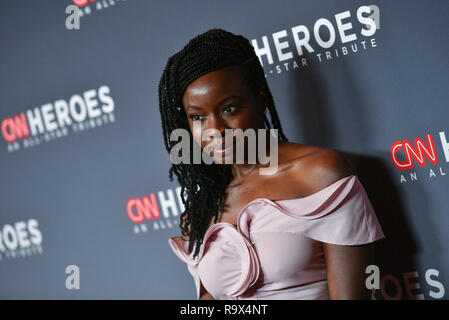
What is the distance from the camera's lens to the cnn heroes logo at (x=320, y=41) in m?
1.22

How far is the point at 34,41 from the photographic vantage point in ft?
5.38

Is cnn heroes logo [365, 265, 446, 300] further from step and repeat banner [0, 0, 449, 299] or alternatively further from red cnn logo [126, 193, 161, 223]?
red cnn logo [126, 193, 161, 223]

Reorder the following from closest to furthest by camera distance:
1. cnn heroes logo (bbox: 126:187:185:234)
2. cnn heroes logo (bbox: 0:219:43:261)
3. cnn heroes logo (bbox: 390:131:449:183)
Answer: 1. cnn heroes logo (bbox: 390:131:449:183)
2. cnn heroes logo (bbox: 126:187:185:234)
3. cnn heroes logo (bbox: 0:219:43:261)

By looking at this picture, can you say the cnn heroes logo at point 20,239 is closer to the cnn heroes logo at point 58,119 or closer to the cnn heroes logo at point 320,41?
the cnn heroes logo at point 58,119

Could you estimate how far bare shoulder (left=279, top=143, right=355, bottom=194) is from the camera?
106cm

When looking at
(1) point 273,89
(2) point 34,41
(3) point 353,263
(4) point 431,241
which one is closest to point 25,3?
(2) point 34,41

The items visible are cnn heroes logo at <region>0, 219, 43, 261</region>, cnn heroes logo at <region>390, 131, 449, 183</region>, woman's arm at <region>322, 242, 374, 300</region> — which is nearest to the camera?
woman's arm at <region>322, 242, 374, 300</region>

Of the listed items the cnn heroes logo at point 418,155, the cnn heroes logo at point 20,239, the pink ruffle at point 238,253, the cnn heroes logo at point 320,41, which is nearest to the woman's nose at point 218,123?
the pink ruffle at point 238,253

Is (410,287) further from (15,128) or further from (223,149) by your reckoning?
(15,128)

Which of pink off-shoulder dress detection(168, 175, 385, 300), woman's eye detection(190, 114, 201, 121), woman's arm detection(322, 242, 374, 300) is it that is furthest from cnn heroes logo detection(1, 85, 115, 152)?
woman's arm detection(322, 242, 374, 300)

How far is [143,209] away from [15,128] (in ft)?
1.85

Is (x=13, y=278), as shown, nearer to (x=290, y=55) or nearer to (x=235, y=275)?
(x=235, y=275)

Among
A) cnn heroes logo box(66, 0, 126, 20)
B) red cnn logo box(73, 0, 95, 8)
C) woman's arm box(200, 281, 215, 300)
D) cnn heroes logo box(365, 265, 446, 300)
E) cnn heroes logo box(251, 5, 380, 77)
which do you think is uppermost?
red cnn logo box(73, 0, 95, 8)

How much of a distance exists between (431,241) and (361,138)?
0.30 metres
